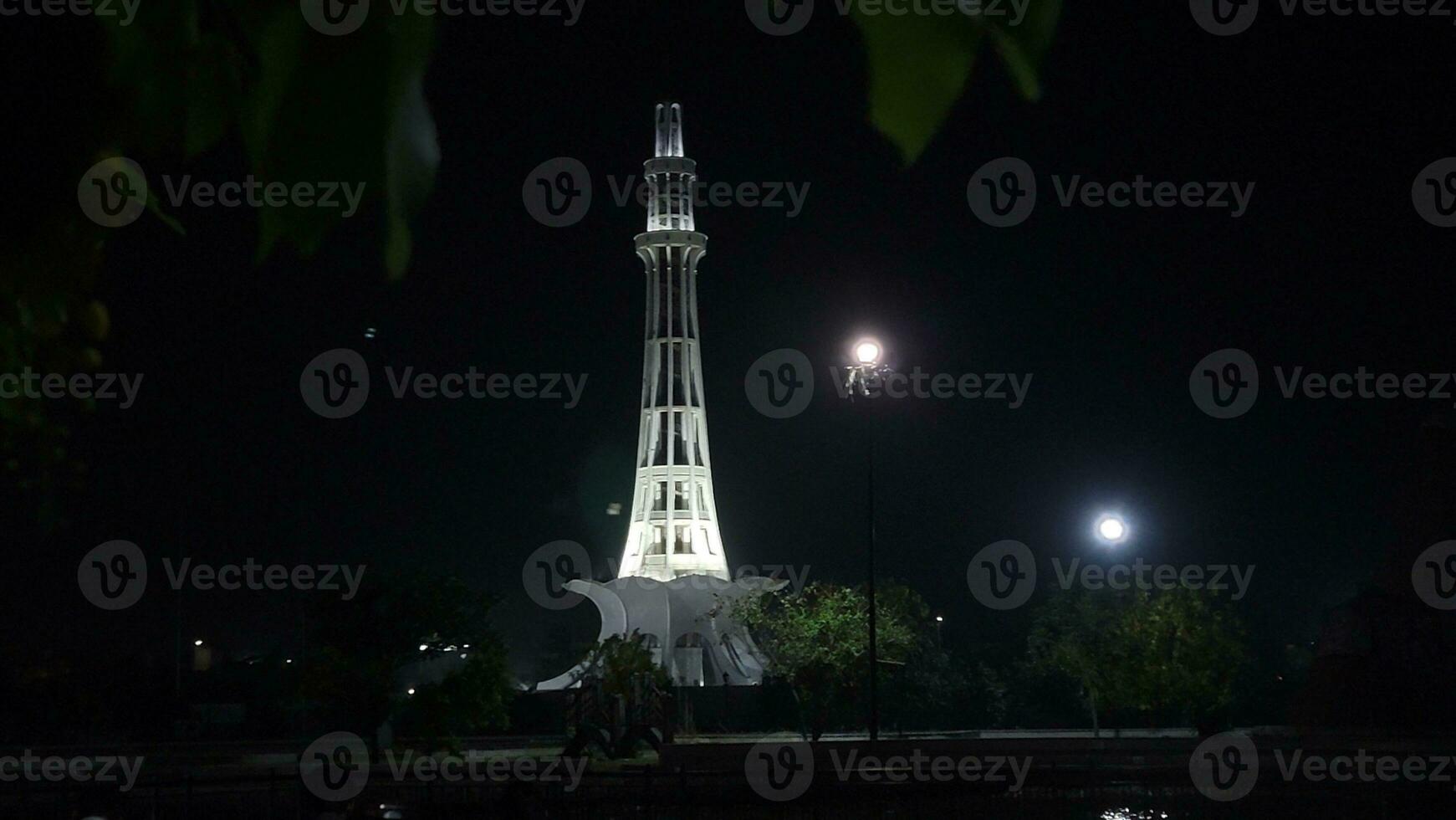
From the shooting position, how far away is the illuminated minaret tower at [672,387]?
5834 centimetres

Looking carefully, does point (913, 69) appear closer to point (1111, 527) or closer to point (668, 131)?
point (1111, 527)

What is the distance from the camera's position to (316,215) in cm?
141

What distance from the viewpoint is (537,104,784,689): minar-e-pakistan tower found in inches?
2293

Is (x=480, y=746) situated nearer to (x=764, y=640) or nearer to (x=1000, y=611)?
(x=764, y=640)

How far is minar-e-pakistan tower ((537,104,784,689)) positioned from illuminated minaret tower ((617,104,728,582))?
5 cm

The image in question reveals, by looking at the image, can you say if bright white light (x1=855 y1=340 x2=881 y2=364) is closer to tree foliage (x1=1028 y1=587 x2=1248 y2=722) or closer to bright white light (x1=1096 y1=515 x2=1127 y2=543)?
bright white light (x1=1096 y1=515 x2=1127 y2=543)

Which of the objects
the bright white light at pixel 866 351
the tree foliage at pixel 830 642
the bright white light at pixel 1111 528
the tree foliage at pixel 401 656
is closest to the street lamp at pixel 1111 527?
the bright white light at pixel 1111 528

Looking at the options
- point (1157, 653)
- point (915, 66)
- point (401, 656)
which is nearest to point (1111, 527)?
point (1157, 653)

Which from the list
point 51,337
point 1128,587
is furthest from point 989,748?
point 51,337

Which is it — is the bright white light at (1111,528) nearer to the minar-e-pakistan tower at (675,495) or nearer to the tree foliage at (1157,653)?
the tree foliage at (1157,653)

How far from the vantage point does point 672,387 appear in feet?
194

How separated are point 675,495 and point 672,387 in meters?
4.42

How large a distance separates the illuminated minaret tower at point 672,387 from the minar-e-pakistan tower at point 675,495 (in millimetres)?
45

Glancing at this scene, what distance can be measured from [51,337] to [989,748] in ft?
108
